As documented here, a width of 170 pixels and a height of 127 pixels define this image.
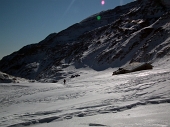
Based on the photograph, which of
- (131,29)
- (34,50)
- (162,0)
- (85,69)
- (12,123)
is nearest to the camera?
(12,123)

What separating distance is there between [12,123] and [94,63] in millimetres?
46018

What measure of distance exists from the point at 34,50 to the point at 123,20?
75593 millimetres

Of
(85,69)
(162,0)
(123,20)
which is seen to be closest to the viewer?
(85,69)

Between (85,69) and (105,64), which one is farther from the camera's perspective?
(85,69)

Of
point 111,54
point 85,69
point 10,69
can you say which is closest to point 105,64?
point 111,54

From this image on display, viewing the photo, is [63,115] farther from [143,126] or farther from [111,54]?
[111,54]

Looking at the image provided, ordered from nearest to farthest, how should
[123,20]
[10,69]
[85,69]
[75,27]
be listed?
1. [85,69]
2. [123,20]
3. [10,69]
4. [75,27]

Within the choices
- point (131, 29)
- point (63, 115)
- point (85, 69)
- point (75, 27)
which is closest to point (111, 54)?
point (85, 69)

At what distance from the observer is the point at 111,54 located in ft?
160

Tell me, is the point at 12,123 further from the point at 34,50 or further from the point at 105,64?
the point at 34,50

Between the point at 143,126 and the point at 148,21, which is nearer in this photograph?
the point at 143,126

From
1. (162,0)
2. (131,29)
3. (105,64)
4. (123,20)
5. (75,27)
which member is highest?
(75,27)

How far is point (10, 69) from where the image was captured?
101125mm

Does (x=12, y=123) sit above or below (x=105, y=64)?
below
